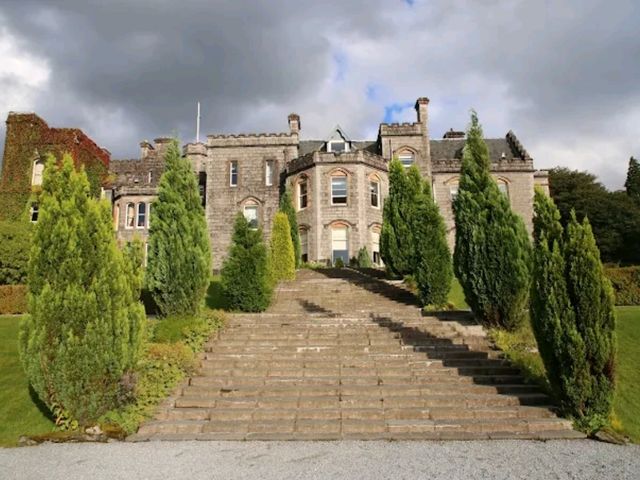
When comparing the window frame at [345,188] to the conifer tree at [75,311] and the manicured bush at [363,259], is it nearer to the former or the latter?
the manicured bush at [363,259]

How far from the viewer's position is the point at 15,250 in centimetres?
2233

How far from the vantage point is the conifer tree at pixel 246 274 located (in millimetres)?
17156

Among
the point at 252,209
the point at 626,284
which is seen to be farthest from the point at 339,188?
the point at 626,284

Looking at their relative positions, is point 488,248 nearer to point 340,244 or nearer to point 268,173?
point 340,244

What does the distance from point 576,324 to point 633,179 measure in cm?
5212

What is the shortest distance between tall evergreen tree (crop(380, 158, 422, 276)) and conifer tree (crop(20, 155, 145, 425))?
15.2 metres

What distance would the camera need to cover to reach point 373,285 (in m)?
22.2

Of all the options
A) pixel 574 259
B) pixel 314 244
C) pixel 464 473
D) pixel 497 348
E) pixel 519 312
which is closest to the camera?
pixel 464 473

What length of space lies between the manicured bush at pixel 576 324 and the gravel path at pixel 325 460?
85 cm

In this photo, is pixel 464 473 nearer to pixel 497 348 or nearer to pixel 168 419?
pixel 168 419

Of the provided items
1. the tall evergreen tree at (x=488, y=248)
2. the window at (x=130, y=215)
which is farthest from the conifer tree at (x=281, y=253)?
the window at (x=130, y=215)

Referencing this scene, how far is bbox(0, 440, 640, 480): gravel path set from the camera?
22.0ft

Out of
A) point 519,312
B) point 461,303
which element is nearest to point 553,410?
point 519,312

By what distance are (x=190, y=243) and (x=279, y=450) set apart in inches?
322
